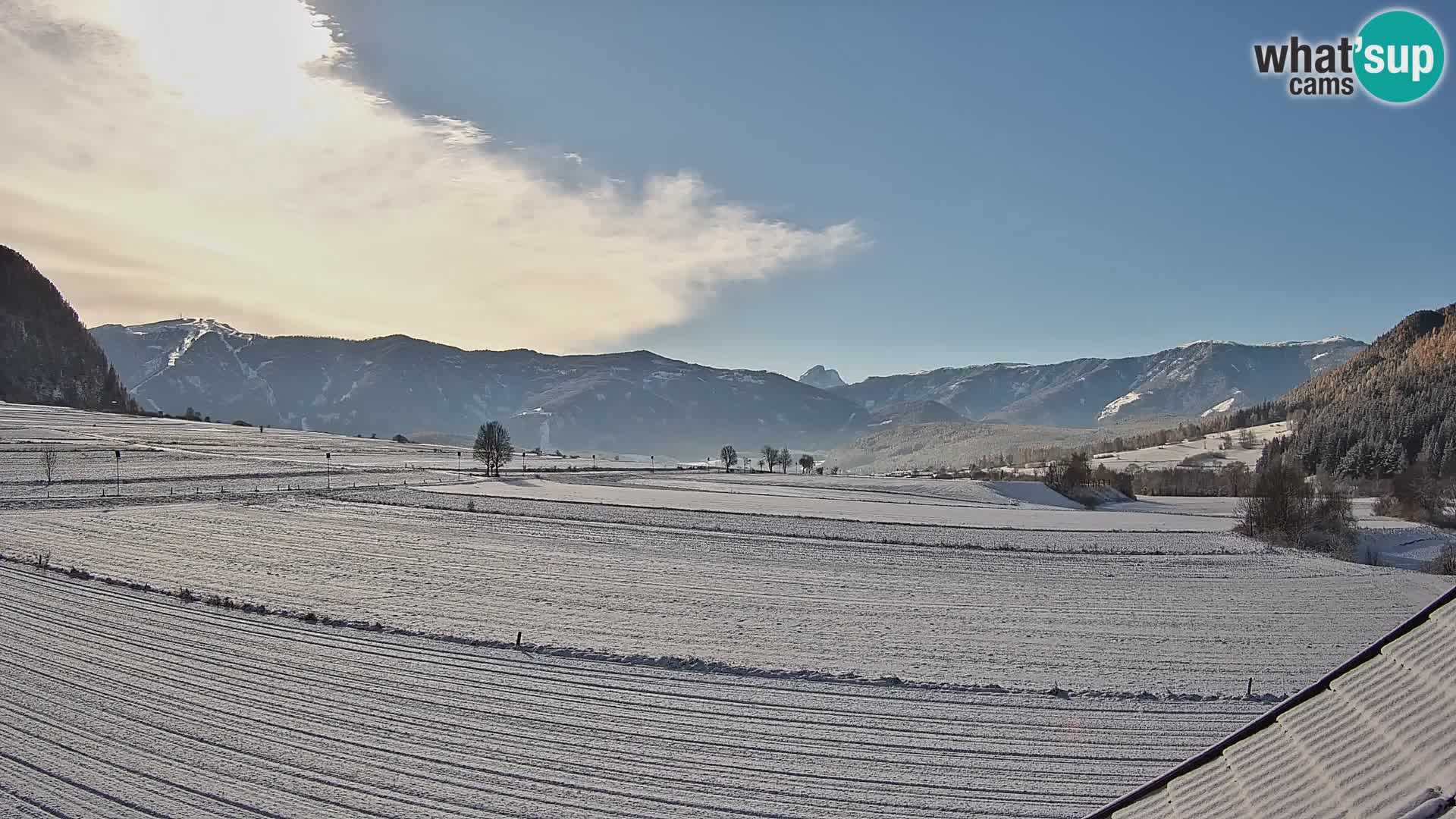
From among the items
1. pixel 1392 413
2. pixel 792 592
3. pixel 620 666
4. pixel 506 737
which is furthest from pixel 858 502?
pixel 1392 413

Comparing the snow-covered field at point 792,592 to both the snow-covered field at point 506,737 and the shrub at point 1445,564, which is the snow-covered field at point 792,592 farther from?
the shrub at point 1445,564

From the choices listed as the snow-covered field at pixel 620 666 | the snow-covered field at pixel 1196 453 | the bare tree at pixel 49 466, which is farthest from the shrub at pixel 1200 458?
the bare tree at pixel 49 466

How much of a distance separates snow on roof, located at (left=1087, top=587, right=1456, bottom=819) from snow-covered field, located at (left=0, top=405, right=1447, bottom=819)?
22.5 ft

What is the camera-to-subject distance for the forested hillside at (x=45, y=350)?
522 ft

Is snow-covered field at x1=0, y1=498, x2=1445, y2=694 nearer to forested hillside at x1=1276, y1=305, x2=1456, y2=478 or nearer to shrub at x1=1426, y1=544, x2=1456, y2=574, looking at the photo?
shrub at x1=1426, y1=544, x2=1456, y2=574

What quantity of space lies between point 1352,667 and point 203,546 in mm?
33102

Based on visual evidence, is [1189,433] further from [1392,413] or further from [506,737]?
[506,737]

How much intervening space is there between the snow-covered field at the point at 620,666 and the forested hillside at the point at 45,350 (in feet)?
523

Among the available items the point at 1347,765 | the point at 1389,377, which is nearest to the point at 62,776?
the point at 1347,765

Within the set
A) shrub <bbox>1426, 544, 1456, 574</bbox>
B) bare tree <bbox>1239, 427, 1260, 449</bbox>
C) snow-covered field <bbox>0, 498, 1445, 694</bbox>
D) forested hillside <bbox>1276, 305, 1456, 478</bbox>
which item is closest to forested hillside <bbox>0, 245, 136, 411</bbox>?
snow-covered field <bbox>0, 498, 1445, 694</bbox>

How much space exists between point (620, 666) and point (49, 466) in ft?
168

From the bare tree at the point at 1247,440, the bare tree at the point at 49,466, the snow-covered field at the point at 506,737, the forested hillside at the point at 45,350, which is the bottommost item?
the snow-covered field at the point at 506,737

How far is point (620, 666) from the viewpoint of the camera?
1519cm

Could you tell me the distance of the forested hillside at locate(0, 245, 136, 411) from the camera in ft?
522
